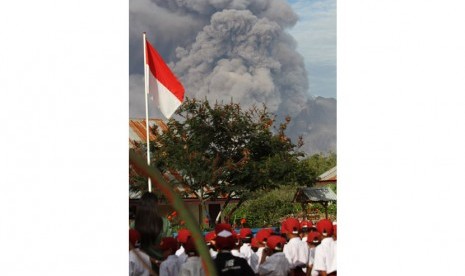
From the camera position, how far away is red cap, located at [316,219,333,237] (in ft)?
13.6

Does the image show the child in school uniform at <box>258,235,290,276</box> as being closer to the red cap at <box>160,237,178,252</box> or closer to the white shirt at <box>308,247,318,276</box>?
the white shirt at <box>308,247,318,276</box>

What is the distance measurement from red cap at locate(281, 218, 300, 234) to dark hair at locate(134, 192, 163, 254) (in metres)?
0.72

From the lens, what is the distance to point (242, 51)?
4234mm

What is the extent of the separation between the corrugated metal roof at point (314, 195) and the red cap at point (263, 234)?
9.2 inches

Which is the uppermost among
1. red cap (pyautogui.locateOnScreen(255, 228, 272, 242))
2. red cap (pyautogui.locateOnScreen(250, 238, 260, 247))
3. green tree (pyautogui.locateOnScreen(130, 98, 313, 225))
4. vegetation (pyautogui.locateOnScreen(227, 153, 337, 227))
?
green tree (pyautogui.locateOnScreen(130, 98, 313, 225))

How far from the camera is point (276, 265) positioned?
4.22m

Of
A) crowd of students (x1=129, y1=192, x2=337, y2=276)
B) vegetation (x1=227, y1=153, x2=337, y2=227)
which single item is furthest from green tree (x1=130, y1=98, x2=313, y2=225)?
crowd of students (x1=129, y1=192, x2=337, y2=276)

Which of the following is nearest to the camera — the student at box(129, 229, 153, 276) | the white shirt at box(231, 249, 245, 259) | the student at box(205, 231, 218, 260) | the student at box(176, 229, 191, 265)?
the student at box(205, 231, 218, 260)

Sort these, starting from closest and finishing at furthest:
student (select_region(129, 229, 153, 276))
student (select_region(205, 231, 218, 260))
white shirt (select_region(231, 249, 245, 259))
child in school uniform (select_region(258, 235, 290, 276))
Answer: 1. student (select_region(205, 231, 218, 260))
2. white shirt (select_region(231, 249, 245, 259))
3. student (select_region(129, 229, 153, 276))
4. child in school uniform (select_region(258, 235, 290, 276))

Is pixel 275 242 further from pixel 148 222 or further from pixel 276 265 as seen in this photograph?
pixel 148 222

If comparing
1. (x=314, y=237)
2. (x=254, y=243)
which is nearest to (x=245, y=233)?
(x=254, y=243)

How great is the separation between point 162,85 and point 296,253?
123 centimetres
